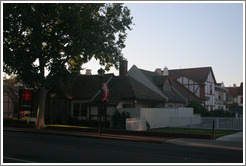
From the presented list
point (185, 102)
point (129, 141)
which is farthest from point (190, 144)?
point (185, 102)

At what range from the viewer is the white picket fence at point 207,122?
28.2 meters

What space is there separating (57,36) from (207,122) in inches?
677

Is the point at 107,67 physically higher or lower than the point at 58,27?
lower

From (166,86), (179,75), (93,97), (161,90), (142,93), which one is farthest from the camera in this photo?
(179,75)

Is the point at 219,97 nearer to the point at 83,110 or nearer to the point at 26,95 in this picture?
the point at 83,110

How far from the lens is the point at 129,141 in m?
19.5

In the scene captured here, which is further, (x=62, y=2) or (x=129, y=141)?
(x=62, y=2)

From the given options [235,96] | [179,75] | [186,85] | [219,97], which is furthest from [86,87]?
[235,96]

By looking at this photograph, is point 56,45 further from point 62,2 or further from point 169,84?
point 169,84

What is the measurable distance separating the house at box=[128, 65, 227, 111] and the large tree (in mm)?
14982

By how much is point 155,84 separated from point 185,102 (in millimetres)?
6309

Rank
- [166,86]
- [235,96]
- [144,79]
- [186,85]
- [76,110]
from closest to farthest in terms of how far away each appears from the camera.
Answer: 1. [76,110]
2. [144,79]
3. [166,86]
4. [186,85]
5. [235,96]

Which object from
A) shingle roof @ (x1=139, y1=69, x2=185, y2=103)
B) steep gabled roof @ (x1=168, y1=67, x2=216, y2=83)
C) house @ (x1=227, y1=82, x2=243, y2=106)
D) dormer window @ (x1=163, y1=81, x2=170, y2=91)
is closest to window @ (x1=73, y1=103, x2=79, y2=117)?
shingle roof @ (x1=139, y1=69, x2=185, y2=103)

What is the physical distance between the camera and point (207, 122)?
3000 cm
